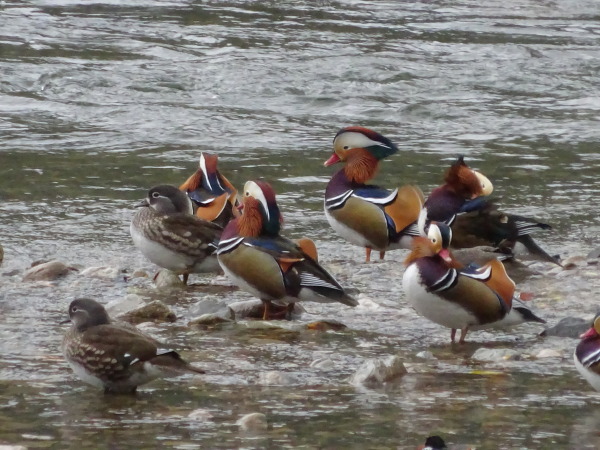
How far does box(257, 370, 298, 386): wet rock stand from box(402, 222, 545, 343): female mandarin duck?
3.51 ft

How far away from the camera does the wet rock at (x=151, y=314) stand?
294 inches

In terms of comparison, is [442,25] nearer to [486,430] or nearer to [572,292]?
[572,292]

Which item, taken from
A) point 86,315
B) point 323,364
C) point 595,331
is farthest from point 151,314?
point 595,331

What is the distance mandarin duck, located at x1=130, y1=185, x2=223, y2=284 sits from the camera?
8.50 m

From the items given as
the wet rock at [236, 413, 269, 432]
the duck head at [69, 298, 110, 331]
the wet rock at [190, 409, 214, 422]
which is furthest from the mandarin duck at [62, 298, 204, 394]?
the wet rock at [236, 413, 269, 432]

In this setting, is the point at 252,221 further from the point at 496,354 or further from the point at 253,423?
the point at 253,423

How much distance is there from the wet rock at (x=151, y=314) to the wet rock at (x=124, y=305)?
0.04m

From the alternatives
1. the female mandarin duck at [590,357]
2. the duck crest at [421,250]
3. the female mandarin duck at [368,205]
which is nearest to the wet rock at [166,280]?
the female mandarin duck at [368,205]

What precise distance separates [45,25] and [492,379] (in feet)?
40.6

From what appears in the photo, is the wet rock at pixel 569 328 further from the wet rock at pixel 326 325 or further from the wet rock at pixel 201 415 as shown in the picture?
the wet rock at pixel 201 415

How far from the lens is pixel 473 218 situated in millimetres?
9219

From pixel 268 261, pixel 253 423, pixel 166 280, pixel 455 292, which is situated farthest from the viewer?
pixel 166 280

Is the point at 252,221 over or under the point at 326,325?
over

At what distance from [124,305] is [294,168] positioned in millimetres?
4763
